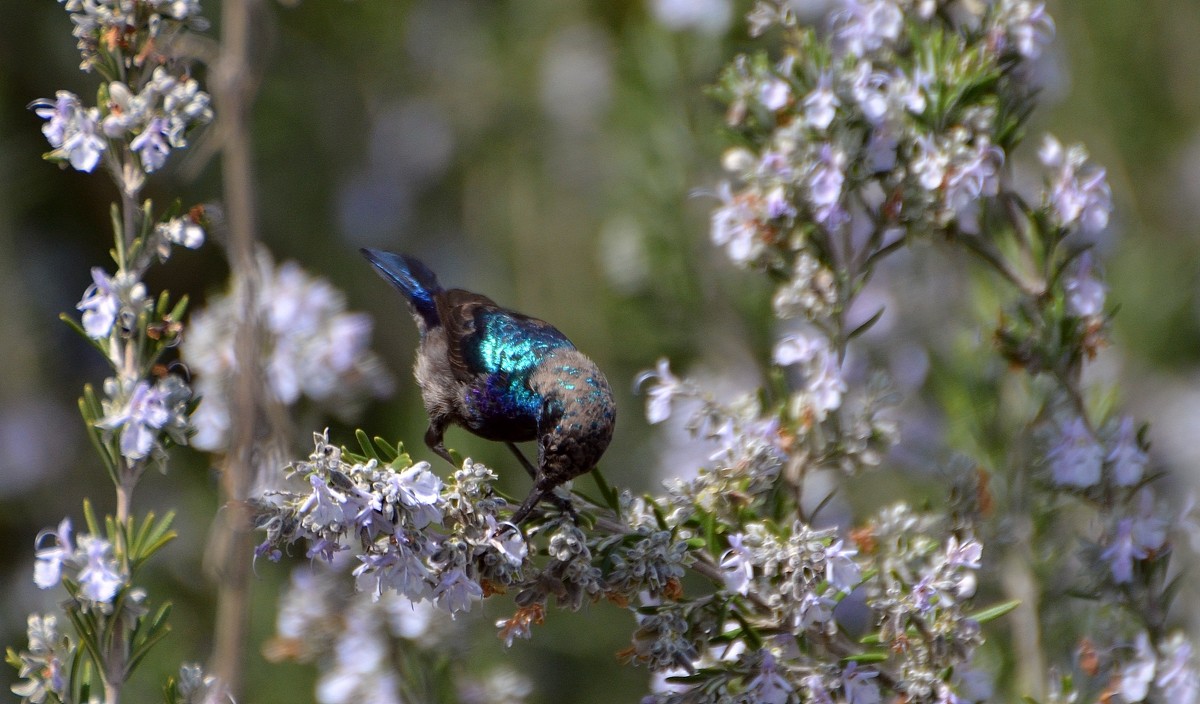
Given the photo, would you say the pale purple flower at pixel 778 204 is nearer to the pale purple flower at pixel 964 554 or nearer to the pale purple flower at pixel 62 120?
the pale purple flower at pixel 964 554

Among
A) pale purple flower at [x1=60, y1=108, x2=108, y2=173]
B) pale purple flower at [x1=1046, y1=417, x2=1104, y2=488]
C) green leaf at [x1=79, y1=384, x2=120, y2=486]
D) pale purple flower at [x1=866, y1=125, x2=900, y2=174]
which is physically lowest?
green leaf at [x1=79, y1=384, x2=120, y2=486]

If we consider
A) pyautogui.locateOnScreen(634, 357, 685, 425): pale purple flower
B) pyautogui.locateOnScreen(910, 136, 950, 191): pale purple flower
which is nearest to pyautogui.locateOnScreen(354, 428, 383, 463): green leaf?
pyautogui.locateOnScreen(634, 357, 685, 425): pale purple flower

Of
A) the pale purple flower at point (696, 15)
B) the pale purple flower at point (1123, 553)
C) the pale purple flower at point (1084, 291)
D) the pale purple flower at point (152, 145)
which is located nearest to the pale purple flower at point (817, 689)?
the pale purple flower at point (1123, 553)

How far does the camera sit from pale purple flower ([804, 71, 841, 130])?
226 cm

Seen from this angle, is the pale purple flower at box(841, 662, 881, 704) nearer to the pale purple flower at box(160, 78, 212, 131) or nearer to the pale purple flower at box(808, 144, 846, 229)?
the pale purple flower at box(808, 144, 846, 229)

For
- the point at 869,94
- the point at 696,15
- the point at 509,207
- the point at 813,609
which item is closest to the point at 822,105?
the point at 869,94

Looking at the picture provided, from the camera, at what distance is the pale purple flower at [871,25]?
2379 mm

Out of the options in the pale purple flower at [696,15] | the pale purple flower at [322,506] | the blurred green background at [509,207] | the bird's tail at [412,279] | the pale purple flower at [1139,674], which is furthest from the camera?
the blurred green background at [509,207]

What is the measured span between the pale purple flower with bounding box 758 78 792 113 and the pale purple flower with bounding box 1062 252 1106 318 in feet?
2.12

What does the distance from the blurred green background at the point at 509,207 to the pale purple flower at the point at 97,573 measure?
1.72 meters

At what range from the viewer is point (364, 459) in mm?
1812

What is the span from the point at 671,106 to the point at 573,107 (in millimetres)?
2340

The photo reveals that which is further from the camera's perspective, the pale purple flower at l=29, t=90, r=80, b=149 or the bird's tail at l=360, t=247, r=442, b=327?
the bird's tail at l=360, t=247, r=442, b=327

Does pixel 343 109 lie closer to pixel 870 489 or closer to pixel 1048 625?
pixel 870 489
